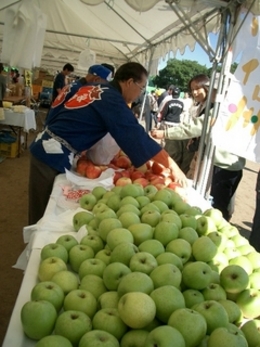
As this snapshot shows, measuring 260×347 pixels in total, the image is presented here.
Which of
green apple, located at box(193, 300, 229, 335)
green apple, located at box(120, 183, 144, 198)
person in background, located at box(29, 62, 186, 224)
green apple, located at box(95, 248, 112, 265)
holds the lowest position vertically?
green apple, located at box(95, 248, 112, 265)

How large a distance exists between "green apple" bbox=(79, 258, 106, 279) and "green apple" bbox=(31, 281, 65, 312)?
156 millimetres

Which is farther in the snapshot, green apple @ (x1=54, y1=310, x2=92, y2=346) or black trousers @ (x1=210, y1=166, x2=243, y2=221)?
black trousers @ (x1=210, y1=166, x2=243, y2=221)

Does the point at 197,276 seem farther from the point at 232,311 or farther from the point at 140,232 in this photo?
the point at 140,232

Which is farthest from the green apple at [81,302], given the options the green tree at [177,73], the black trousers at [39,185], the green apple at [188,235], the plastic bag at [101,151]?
the green tree at [177,73]

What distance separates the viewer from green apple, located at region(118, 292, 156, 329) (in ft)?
3.19

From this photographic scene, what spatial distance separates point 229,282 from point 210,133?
2103 millimetres

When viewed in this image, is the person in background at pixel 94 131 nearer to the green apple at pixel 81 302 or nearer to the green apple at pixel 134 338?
the green apple at pixel 81 302

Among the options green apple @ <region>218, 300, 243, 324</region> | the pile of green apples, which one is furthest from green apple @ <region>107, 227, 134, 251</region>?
green apple @ <region>218, 300, 243, 324</region>

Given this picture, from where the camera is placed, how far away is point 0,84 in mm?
7285

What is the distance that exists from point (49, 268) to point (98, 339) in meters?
0.42

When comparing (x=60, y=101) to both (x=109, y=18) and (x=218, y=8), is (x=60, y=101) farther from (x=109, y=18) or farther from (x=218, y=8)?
(x=109, y=18)

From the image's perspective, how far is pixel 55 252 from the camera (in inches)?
53.7

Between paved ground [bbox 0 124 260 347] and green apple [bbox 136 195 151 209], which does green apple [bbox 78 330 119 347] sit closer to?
green apple [bbox 136 195 151 209]

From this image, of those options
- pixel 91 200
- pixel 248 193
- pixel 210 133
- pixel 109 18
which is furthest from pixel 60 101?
pixel 248 193
